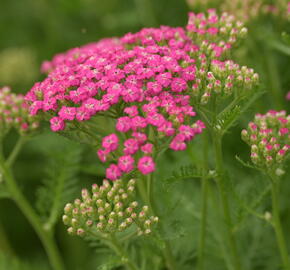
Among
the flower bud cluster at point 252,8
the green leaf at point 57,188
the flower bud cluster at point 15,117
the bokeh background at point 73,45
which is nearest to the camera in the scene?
the flower bud cluster at point 15,117

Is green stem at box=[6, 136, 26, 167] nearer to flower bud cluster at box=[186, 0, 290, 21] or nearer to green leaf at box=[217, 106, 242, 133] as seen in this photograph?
green leaf at box=[217, 106, 242, 133]

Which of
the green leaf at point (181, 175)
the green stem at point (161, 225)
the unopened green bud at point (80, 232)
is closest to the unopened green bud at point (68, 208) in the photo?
the unopened green bud at point (80, 232)

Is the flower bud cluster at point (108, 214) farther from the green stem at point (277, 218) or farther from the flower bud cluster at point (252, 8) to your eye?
the flower bud cluster at point (252, 8)

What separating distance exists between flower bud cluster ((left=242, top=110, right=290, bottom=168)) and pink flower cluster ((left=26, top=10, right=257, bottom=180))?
0.35m

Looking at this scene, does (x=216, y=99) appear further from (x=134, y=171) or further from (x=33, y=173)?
(x=33, y=173)

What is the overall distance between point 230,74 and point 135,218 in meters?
1.20

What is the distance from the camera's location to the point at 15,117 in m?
4.43

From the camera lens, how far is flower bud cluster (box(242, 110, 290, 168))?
11.3 ft

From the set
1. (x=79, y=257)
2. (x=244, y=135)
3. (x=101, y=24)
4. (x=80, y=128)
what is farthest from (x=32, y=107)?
(x=101, y=24)

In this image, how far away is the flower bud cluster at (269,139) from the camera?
344 cm

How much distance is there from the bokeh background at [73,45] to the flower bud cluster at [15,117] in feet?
0.67

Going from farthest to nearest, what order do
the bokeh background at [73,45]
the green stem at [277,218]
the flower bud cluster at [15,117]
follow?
1. the bokeh background at [73,45]
2. the flower bud cluster at [15,117]
3. the green stem at [277,218]

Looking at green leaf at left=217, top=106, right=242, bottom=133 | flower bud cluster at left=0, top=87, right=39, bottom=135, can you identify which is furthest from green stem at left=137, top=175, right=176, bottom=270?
flower bud cluster at left=0, top=87, right=39, bottom=135

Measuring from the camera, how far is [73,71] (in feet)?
12.3
